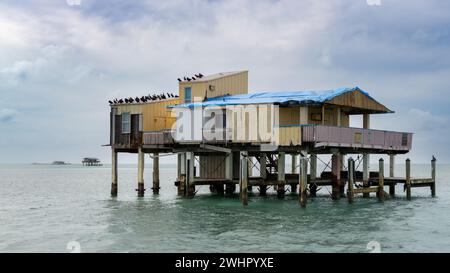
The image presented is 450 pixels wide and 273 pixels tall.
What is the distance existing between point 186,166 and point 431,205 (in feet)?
61.7

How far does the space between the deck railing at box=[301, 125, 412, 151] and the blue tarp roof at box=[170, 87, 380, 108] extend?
2171 millimetres

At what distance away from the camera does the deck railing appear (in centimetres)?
3869

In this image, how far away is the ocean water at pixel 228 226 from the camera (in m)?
26.6

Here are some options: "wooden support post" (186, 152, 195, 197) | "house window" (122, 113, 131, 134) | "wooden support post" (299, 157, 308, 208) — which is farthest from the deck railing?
"house window" (122, 113, 131, 134)

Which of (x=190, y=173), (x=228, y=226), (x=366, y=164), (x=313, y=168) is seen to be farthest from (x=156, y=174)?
(x=228, y=226)

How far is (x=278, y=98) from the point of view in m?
42.7

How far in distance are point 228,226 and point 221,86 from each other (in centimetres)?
2065

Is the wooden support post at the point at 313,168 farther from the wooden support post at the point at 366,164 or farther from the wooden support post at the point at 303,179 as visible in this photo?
the wooden support post at the point at 303,179

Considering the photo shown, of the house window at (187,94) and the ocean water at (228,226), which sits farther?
the house window at (187,94)

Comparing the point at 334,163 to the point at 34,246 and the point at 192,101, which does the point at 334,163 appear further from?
the point at 34,246

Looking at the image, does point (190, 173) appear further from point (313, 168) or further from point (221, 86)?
point (313, 168)

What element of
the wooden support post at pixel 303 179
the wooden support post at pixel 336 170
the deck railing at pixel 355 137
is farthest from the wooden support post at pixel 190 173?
the wooden support post at pixel 336 170

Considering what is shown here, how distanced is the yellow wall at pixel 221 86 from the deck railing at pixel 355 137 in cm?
1232

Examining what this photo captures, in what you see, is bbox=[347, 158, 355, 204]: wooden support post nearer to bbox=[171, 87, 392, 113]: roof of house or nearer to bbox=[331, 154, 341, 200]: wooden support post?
bbox=[331, 154, 341, 200]: wooden support post
